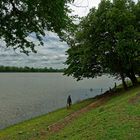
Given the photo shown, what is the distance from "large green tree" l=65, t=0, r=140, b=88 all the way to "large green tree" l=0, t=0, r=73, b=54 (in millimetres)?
36071

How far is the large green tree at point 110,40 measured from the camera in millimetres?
53844

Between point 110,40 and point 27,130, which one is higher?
point 110,40

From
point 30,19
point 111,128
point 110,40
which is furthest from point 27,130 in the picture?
point 110,40

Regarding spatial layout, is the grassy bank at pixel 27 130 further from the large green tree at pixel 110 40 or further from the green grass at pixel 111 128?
the large green tree at pixel 110 40

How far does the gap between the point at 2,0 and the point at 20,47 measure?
3.07 m

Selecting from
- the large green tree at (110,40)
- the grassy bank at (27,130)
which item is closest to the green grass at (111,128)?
the grassy bank at (27,130)

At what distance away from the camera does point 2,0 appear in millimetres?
14266

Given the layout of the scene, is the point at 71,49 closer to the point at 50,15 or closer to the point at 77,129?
the point at 77,129

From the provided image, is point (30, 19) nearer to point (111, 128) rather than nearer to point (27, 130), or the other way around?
point (111, 128)

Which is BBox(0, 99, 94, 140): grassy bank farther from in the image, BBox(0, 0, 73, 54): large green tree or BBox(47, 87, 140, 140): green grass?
BBox(0, 0, 73, 54): large green tree

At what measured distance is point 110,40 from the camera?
5628 cm

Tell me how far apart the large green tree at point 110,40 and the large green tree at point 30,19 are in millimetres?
36071

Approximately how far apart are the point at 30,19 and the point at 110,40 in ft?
136

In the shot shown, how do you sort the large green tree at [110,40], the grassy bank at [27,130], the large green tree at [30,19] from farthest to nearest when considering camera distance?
the large green tree at [110,40] → the grassy bank at [27,130] → the large green tree at [30,19]
